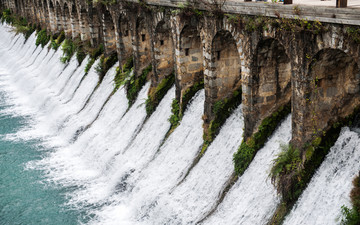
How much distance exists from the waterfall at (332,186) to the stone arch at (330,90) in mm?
668

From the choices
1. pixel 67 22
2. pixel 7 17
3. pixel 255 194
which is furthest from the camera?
pixel 7 17

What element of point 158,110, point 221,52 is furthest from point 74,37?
point 221,52

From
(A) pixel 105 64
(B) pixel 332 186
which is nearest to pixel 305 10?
(B) pixel 332 186

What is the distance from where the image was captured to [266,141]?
48.6 feet

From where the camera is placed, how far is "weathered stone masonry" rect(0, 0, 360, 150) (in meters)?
11.6

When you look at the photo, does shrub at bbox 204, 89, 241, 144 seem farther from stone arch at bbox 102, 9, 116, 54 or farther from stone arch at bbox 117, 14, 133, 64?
stone arch at bbox 102, 9, 116, 54

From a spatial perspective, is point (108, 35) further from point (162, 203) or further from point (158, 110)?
point (162, 203)

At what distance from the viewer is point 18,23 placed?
49500 mm

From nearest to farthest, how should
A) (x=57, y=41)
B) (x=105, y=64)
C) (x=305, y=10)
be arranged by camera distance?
(x=305, y=10), (x=105, y=64), (x=57, y=41)

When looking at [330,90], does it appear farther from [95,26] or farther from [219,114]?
[95,26]

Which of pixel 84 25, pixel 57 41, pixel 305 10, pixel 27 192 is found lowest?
pixel 27 192

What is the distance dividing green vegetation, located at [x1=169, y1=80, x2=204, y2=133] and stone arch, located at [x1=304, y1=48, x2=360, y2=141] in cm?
761

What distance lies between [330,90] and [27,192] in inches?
522

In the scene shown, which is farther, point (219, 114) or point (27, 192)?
point (27, 192)
